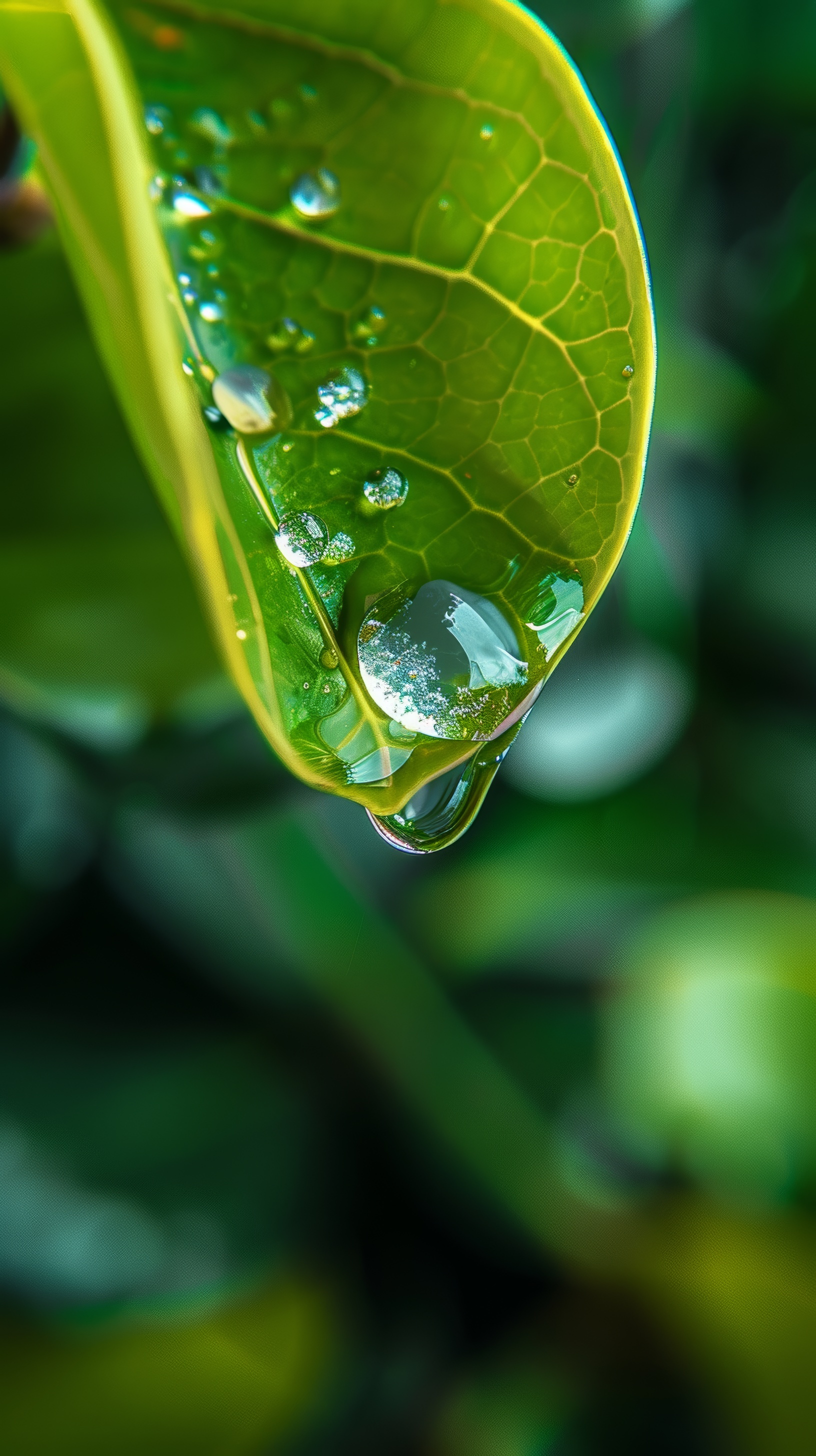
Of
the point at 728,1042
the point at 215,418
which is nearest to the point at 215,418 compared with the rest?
the point at 215,418

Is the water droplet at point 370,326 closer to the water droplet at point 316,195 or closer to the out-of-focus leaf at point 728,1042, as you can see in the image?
the water droplet at point 316,195

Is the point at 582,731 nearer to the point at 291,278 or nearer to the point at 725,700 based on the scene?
A: the point at 725,700

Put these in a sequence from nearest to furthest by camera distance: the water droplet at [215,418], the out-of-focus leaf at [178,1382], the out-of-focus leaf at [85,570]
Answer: the water droplet at [215,418] → the out-of-focus leaf at [85,570] → the out-of-focus leaf at [178,1382]

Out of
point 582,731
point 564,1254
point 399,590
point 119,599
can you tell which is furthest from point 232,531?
point 564,1254

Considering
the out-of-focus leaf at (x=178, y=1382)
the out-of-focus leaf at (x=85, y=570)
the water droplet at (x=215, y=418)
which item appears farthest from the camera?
the out-of-focus leaf at (x=178, y=1382)

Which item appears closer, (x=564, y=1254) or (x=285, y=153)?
(x=285, y=153)

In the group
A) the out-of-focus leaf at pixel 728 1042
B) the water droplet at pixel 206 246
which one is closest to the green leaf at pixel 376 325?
the water droplet at pixel 206 246

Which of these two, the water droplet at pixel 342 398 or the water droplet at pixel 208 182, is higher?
the water droplet at pixel 208 182

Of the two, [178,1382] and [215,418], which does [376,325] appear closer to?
[215,418]
